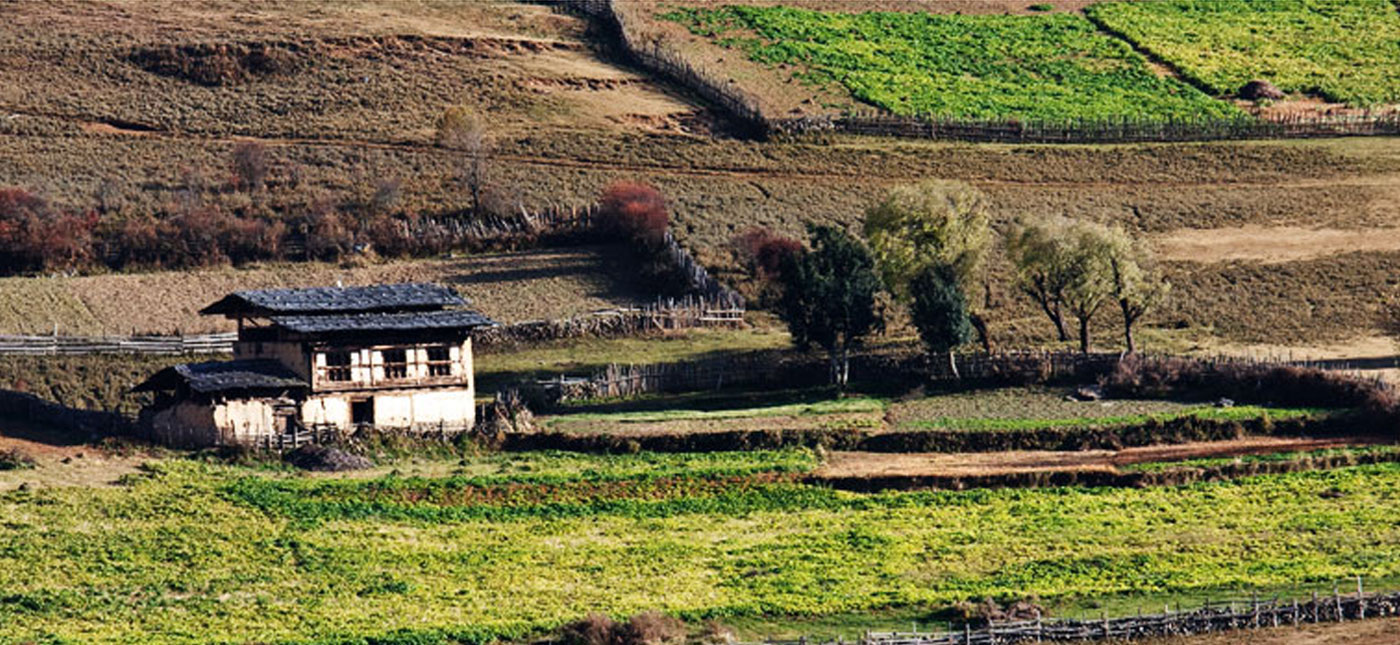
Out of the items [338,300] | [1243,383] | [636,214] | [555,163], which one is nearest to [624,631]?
[338,300]

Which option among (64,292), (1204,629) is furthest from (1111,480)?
(64,292)

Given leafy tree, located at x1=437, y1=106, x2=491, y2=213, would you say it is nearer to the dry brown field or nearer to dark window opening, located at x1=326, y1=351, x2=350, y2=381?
the dry brown field

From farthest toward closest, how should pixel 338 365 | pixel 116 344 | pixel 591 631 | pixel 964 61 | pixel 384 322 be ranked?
1. pixel 964 61
2. pixel 116 344
3. pixel 384 322
4. pixel 338 365
5. pixel 591 631

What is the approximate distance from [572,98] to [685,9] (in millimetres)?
21560

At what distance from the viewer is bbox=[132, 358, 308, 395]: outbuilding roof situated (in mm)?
82812

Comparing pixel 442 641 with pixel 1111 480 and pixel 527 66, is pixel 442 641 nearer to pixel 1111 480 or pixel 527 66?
pixel 1111 480

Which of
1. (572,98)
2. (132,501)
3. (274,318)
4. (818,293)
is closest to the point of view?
(132,501)

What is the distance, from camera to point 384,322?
8688cm

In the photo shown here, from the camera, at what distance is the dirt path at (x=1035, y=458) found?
80625 mm

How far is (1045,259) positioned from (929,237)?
4637 mm

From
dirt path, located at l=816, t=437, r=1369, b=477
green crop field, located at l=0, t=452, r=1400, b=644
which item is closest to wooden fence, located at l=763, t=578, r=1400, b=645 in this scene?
green crop field, located at l=0, t=452, r=1400, b=644

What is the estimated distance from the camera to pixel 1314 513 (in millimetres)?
74875

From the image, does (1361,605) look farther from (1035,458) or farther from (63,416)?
(63,416)

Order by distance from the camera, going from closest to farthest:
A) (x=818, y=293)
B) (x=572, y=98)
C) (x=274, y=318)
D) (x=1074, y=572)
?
(x=1074, y=572)
(x=274, y=318)
(x=818, y=293)
(x=572, y=98)
